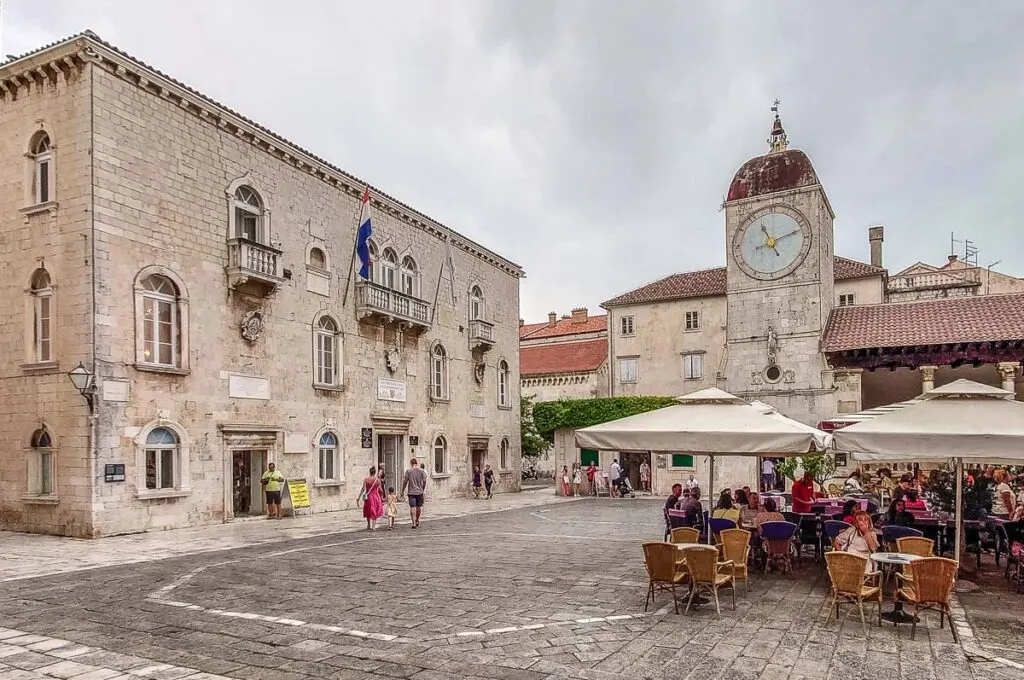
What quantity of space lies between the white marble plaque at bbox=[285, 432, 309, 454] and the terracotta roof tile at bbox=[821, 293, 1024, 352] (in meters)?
18.5

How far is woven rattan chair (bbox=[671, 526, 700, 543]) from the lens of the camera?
1010cm

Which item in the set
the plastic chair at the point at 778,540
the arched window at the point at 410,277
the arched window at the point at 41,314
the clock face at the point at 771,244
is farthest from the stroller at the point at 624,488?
the arched window at the point at 41,314

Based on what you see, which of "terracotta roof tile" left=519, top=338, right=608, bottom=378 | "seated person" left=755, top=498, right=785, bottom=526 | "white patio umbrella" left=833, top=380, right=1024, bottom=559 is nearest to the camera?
"white patio umbrella" left=833, top=380, right=1024, bottom=559

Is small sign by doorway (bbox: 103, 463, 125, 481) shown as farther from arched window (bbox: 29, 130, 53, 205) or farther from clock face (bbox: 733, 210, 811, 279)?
clock face (bbox: 733, 210, 811, 279)

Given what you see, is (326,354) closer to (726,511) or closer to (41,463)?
(41,463)

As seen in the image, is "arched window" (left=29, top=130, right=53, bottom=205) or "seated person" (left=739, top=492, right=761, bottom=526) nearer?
"seated person" (left=739, top=492, right=761, bottom=526)

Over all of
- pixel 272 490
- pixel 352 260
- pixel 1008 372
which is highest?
pixel 352 260

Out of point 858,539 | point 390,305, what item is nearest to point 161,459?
point 390,305

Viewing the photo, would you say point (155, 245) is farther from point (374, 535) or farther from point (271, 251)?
point (374, 535)

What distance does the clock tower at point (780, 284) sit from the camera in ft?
90.8

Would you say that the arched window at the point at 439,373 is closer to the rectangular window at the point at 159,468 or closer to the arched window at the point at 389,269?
the arched window at the point at 389,269

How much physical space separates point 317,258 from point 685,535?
16.1 meters

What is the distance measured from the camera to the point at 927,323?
2702 centimetres

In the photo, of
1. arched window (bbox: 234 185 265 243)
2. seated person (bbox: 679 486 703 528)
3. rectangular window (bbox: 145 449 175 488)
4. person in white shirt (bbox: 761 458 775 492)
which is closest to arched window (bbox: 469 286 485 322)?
arched window (bbox: 234 185 265 243)
